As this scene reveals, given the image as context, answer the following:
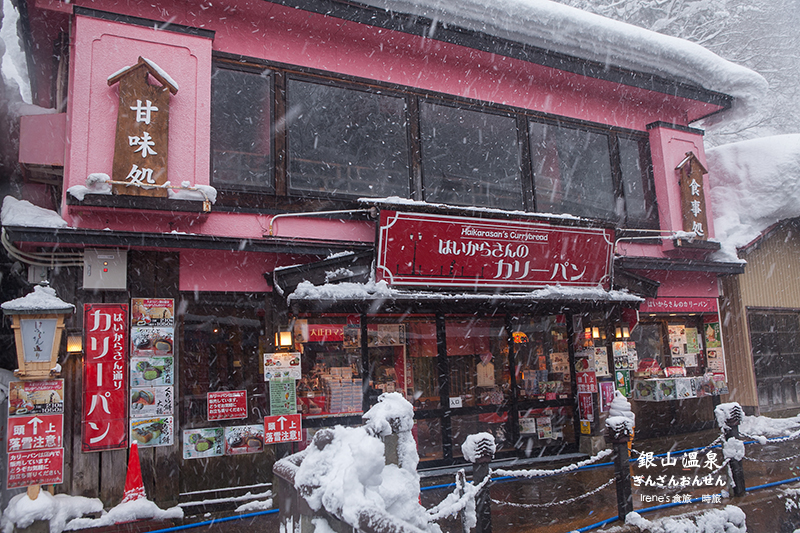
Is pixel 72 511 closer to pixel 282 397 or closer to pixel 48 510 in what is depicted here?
pixel 48 510

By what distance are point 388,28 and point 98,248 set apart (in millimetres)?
6180

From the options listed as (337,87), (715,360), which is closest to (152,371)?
(337,87)

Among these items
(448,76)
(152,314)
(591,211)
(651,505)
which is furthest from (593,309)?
(152,314)

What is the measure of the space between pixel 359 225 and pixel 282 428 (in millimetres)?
3735

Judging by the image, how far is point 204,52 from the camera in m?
8.21

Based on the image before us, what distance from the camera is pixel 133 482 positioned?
6996 millimetres

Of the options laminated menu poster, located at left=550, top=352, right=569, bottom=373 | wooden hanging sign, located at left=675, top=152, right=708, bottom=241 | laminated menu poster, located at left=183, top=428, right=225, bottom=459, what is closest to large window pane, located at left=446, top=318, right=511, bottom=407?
laminated menu poster, located at left=550, top=352, right=569, bottom=373

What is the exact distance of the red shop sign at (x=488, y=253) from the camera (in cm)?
875

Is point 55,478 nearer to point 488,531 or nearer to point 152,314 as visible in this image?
point 152,314

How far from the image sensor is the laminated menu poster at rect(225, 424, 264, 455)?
7.99 metres

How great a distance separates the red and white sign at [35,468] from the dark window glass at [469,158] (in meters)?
7.30

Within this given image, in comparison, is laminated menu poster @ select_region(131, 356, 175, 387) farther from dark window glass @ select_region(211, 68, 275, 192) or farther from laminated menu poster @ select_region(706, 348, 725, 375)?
laminated menu poster @ select_region(706, 348, 725, 375)

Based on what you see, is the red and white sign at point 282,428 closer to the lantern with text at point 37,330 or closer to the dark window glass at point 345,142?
the lantern with text at point 37,330

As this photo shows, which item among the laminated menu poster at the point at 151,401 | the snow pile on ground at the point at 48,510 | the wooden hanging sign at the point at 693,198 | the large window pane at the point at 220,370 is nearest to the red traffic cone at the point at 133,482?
the snow pile on ground at the point at 48,510
